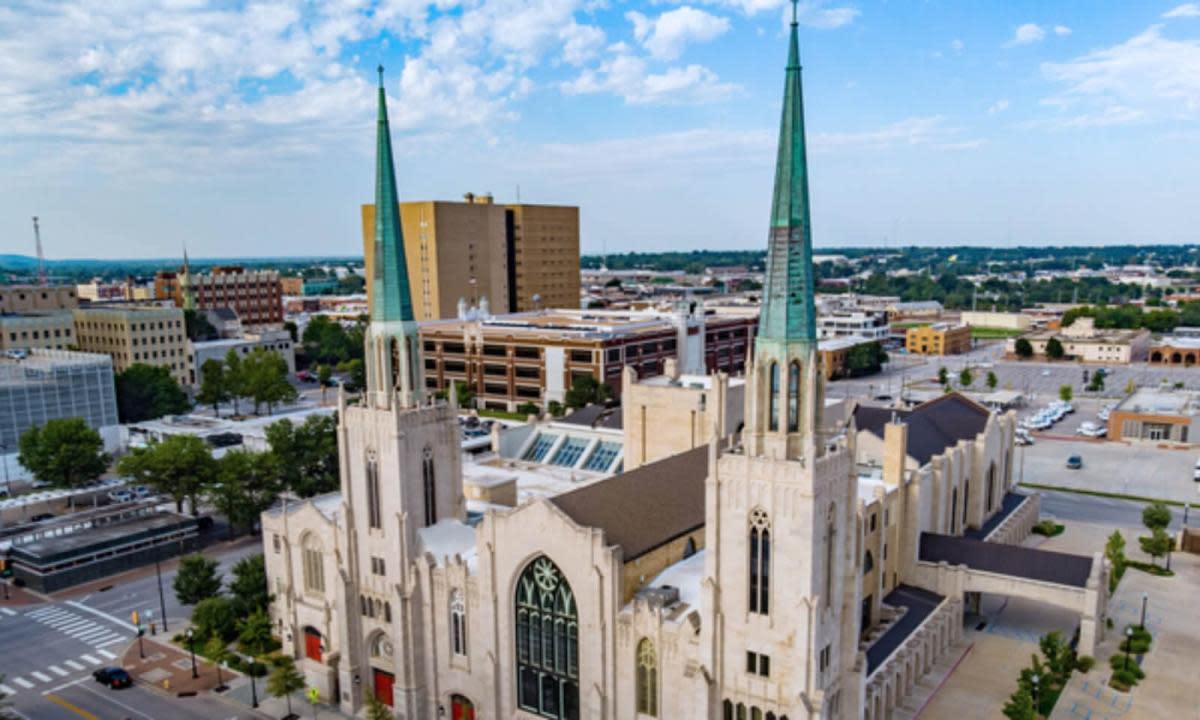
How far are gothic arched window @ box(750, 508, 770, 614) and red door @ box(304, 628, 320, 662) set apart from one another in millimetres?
32697

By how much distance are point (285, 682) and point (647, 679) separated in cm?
2275

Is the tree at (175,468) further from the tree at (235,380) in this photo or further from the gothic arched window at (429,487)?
the tree at (235,380)

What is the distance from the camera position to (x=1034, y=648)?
55469 mm

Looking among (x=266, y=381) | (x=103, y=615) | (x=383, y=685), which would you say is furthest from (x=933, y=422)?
(x=266, y=381)

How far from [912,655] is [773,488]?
72.5 feet

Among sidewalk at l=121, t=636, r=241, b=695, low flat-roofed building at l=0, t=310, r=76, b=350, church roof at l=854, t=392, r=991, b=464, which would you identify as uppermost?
low flat-roofed building at l=0, t=310, r=76, b=350

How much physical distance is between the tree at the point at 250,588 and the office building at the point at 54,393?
57.0 meters

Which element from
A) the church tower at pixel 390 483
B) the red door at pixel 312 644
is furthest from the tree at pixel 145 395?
the church tower at pixel 390 483

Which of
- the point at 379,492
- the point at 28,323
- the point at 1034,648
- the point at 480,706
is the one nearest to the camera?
the point at 480,706

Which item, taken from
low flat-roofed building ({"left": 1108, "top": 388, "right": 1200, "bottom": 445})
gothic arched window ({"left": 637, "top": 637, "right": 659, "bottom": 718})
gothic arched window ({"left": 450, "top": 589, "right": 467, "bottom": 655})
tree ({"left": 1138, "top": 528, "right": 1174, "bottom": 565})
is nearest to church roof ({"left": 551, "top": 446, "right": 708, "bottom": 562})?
gothic arched window ({"left": 637, "top": 637, "right": 659, "bottom": 718})

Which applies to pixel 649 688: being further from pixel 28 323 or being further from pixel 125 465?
pixel 28 323

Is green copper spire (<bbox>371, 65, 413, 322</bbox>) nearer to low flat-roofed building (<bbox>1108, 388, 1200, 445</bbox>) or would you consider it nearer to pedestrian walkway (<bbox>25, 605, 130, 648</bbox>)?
pedestrian walkway (<bbox>25, 605, 130, 648</bbox>)

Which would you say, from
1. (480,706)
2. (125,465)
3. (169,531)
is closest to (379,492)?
(480,706)

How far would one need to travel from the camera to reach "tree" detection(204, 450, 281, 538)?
252 feet
